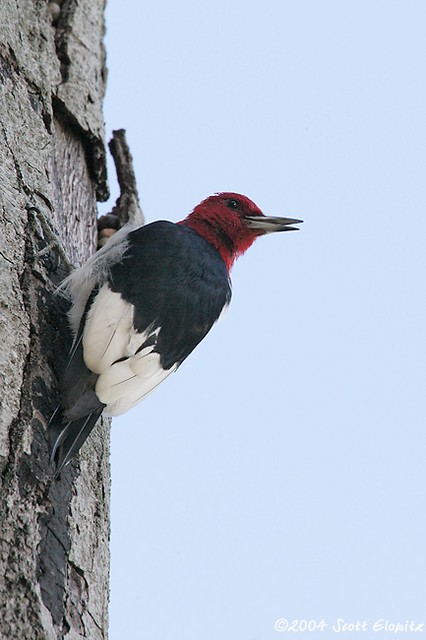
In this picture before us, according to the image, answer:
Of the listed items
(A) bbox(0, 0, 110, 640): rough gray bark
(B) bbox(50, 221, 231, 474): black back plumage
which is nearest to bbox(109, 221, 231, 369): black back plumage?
(B) bbox(50, 221, 231, 474): black back plumage

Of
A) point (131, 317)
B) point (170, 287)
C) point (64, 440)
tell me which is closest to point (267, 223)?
point (170, 287)

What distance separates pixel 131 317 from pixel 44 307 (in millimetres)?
279

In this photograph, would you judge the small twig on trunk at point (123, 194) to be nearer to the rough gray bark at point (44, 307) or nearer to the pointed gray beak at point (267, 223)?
the rough gray bark at point (44, 307)

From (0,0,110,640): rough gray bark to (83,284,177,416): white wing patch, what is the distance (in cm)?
9

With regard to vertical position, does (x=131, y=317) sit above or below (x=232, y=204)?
below

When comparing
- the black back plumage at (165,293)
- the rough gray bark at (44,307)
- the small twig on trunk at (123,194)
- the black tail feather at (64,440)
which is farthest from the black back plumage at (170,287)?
the small twig on trunk at (123,194)

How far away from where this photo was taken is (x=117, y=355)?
2785 mm

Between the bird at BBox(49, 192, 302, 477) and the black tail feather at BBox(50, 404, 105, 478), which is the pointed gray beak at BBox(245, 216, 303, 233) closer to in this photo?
the bird at BBox(49, 192, 302, 477)

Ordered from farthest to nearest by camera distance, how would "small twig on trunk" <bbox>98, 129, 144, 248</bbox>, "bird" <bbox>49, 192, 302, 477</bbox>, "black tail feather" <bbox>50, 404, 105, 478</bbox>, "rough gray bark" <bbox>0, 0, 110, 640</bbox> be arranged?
"small twig on trunk" <bbox>98, 129, 144, 248</bbox>, "bird" <bbox>49, 192, 302, 477</bbox>, "black tail feather" <bbox>50, 404, 105, 478</bbox>, "rough gray bark" <bbox>0, 0, 110, 640</bbox>

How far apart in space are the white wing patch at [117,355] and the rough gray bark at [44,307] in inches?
3.7

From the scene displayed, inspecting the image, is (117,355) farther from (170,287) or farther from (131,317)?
(170,287)

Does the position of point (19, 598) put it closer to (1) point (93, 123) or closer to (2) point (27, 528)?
(2) point (27, 528)

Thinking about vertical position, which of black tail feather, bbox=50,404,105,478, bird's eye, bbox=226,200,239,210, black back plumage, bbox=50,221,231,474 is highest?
bird's eye, bbox=226,200,239,210

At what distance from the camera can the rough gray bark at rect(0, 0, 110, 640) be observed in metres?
2.16
